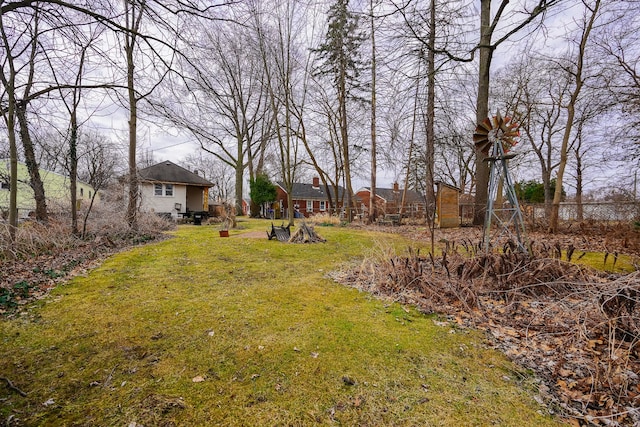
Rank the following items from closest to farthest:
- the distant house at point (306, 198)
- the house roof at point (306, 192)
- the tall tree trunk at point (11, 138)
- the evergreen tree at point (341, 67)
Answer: the tall tree trunk at point (11, 138)
the evergreen tree at point (341, 67)
the distant house at point (306, 198)
the house roof at point (306, 192)

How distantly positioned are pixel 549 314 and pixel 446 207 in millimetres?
8081

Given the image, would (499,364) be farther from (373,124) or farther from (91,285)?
(373,124)

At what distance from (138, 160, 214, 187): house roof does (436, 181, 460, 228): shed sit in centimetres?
1678

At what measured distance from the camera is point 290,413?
146 centimetres

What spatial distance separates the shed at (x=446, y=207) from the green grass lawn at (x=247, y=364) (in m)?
7.84

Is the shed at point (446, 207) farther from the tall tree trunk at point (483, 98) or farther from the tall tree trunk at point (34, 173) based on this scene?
the tall tree trunk at point (34, 173)

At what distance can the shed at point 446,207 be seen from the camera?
10055 mm

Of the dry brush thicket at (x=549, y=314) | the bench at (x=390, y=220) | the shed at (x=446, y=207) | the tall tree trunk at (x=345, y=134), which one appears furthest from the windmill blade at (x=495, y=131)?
the tall tree trunk at (x=345, y=134)

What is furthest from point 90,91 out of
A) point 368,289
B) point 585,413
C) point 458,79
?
point 458,79

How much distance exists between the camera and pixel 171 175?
19.0 m

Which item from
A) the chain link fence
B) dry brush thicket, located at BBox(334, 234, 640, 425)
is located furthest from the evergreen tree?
dry brush thicket, located at BBox(334, 234, 640, 425)

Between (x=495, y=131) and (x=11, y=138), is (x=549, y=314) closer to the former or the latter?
(x=495, y=131)

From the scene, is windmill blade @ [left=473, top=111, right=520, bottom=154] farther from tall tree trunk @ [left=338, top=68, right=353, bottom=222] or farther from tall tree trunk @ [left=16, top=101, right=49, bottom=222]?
tall tree trunk @ [left=338, top=68, right=353, bottom=222]

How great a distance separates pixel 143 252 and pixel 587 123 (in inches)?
660
